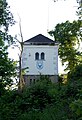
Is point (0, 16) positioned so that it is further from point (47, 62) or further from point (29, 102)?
point (47, 62)

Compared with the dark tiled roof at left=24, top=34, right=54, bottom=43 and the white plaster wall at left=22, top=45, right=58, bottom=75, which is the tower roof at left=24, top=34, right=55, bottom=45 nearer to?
the dark tiled roof at left=24, top=34, right=54, bottom=43

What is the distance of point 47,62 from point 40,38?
6.19 m

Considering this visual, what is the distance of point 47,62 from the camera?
193ft

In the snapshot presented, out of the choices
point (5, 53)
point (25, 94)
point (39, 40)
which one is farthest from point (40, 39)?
point (25, 94)

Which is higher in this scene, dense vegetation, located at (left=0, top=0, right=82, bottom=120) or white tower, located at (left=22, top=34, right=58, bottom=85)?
white tower, located at (left=22, top=34, right=58, bottom=85)

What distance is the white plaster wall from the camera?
190 ft

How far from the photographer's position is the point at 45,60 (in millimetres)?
58812

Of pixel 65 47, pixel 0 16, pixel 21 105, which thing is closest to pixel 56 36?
pixel 65 47

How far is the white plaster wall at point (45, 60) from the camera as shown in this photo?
5794 centimetres

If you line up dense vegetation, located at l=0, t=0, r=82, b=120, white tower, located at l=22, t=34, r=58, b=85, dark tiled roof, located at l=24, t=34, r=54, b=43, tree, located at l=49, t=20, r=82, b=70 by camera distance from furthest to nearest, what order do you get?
dark tiled roof, located at l=24, t=34, r=54, b=43, white tower, located at l=22, t=34, r=58, b=85, tree, located at l=49, t=20, r=82, b=70, dense vegetation, located at l=0, t=0, r=82, b=120

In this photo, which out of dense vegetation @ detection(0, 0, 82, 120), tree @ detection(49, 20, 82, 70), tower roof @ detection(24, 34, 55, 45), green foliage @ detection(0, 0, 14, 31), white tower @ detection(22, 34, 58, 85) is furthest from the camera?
tower roof @ detection(24, 34, 55, 45)

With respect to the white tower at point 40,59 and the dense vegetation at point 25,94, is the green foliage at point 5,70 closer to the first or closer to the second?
the dense vegetation at point 25,94

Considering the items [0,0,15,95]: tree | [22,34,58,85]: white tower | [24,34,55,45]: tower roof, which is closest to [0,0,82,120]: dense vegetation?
[0,0,15,95]: tree

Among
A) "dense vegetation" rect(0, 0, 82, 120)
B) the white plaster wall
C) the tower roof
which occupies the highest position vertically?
the tower roof
